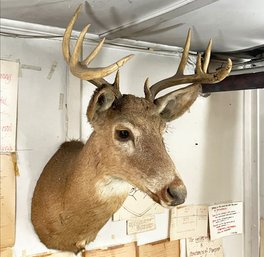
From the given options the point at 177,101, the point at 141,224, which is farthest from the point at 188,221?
the point at 177,101

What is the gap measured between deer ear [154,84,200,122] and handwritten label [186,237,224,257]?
36.4 inches

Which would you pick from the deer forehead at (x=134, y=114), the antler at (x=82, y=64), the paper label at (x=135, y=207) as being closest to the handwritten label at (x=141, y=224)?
the paper label at (x=135, y=207)

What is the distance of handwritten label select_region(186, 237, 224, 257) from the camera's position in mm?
2293

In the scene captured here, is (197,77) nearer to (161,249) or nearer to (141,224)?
(141,224)

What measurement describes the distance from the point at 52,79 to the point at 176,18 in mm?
612

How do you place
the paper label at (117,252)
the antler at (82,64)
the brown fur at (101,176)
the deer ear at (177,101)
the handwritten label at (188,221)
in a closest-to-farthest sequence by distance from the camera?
the antler at (82,64) < the brown fur at (101,176) < the deer ear at (177,101) < the paper label at (117,252) < the handwritten label at (188,221)

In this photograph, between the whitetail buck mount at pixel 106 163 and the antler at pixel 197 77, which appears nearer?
the whitetail buck mount at pixel 106 163

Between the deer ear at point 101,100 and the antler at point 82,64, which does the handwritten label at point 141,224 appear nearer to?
the deer ear at point 101,100

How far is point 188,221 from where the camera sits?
2.27 m

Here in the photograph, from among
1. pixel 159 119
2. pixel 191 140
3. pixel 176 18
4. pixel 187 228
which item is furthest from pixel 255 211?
pixel 176 18

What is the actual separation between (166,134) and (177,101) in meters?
0.51

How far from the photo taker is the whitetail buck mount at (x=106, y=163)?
1386 millimetres

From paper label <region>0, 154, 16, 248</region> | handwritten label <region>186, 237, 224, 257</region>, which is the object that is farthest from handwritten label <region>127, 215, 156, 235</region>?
paper label <region>0, 154, 16, 248</region>

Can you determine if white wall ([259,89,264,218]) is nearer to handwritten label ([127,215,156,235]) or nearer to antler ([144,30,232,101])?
handwritten label ([127,215,156,235])
